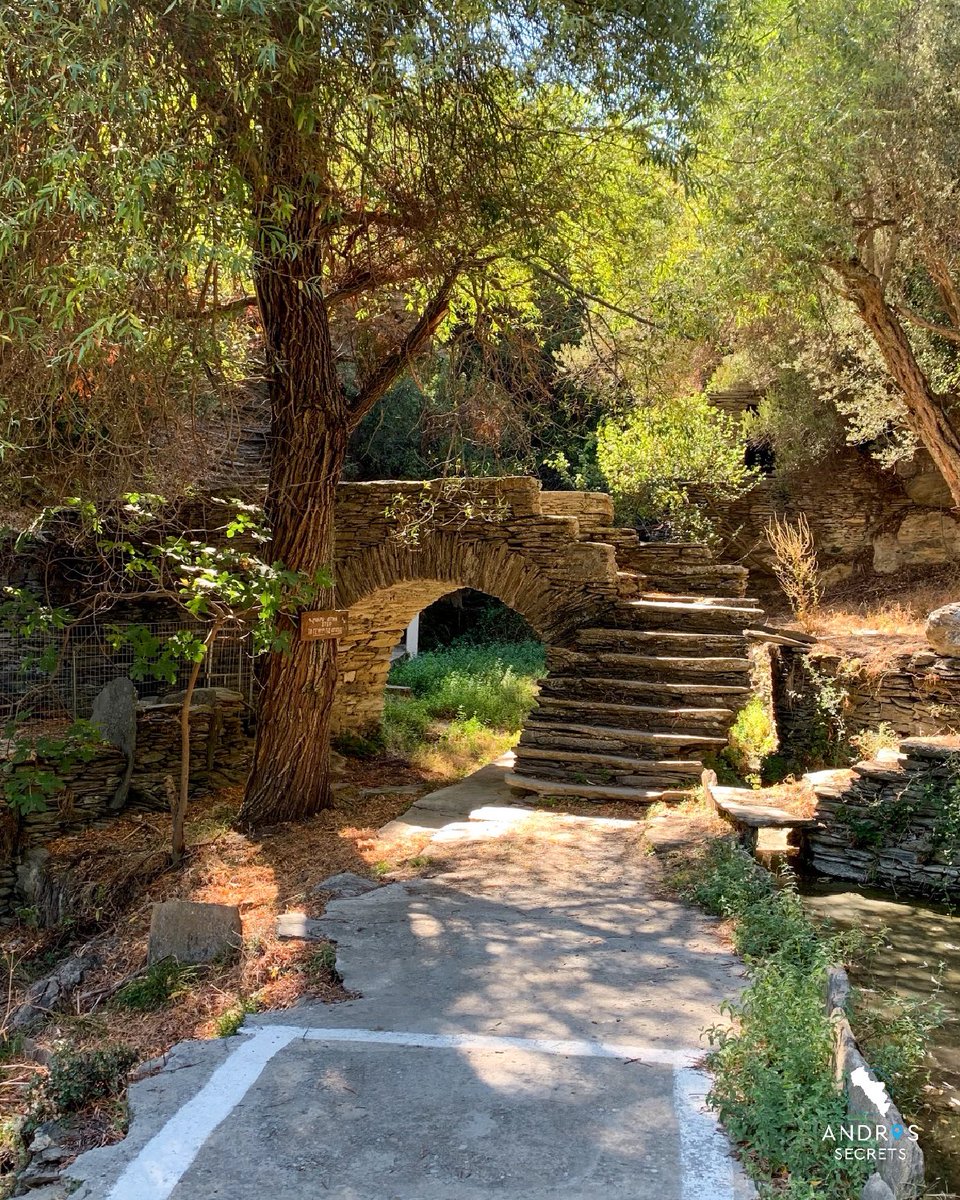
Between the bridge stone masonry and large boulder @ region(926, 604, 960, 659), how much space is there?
2372mm

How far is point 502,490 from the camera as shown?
32.1 ft

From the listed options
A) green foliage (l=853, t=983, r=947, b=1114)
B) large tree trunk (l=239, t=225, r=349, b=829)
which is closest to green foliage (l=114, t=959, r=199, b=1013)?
large tree trunk (l=239, t=225, r=349, b=829)

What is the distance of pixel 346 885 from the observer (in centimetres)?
634

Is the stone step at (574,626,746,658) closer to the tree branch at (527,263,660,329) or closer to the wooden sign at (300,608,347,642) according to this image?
the wooden sign at (300,608,347,642)

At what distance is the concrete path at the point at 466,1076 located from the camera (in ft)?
10.3

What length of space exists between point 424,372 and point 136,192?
470 centimetres

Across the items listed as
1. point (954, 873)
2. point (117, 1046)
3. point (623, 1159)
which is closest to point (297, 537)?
point (117, 1046)

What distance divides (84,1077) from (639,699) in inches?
236

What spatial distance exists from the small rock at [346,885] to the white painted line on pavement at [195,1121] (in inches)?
74.7

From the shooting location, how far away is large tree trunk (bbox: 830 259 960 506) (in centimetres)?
1088

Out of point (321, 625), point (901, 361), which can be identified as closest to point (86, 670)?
point (321, 625)

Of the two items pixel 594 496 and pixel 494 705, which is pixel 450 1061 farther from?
pixel 494 705

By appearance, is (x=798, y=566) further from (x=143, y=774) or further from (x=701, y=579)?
(x=143, y=774)

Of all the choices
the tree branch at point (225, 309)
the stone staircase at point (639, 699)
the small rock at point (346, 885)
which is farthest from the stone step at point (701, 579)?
the small rock at point (346, 885)
